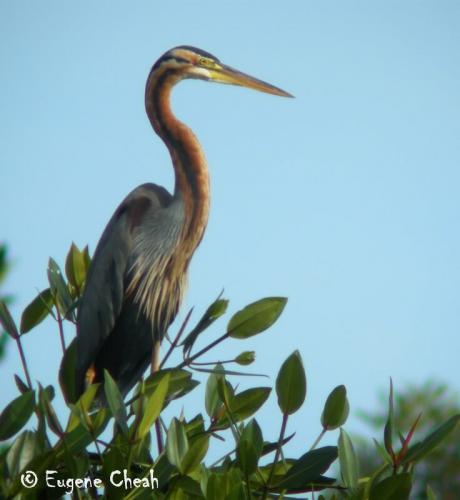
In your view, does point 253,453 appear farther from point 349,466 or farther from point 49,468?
point 49,468

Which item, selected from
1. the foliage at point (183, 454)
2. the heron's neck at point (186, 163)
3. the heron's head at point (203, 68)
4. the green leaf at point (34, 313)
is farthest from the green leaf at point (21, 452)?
the heron's head at point (203, 68)

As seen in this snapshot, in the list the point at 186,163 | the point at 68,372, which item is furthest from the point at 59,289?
the point at 186,163

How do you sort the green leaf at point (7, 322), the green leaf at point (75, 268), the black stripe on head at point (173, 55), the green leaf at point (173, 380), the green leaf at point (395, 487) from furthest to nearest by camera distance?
the black stripe on head at point (173, 55) < the green leaf at point (75, 268) < the green leaf at point (7, 322) < the green leaf at point (173, 380) < the green leaf at point (395, 487)

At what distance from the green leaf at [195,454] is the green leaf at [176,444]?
0.04 ft

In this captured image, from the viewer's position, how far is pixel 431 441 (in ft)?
7.37

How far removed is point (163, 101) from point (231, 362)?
251 centimetres

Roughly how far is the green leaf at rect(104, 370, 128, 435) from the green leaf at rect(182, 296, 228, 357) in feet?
1.79

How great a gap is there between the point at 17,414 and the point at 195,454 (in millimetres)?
446

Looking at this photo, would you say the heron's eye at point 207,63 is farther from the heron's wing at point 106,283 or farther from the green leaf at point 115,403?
the green leaf at point 115,403

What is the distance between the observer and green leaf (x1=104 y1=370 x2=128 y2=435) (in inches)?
87.7

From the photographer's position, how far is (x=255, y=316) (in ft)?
9.09

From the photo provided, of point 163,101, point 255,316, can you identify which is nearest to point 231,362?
point 255,316

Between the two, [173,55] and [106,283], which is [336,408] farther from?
[173,55]

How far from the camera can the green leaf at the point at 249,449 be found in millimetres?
2268
